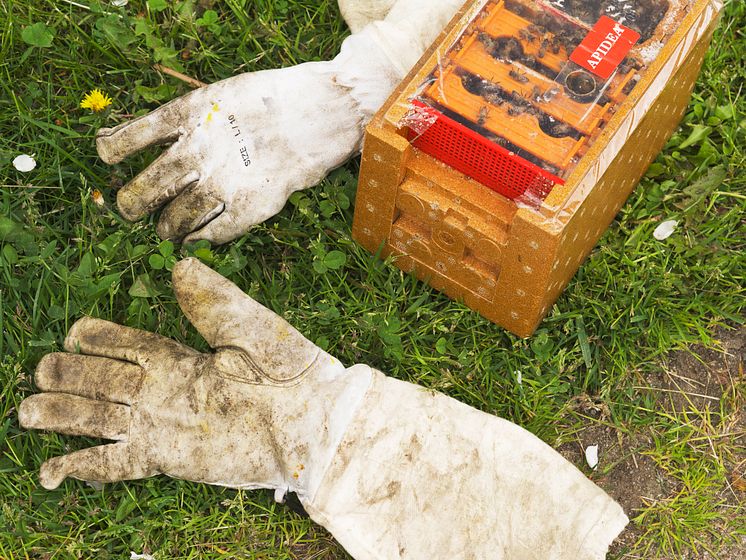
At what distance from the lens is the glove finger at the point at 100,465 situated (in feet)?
A: 9.28

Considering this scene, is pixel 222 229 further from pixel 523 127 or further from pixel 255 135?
pixel 523 127

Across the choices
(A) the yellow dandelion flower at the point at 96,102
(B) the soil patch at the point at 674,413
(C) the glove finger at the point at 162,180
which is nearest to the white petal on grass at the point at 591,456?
(B) the soil patch at the point at 674,413

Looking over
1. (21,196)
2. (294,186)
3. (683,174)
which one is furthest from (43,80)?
(683,174)

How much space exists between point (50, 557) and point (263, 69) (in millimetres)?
1919

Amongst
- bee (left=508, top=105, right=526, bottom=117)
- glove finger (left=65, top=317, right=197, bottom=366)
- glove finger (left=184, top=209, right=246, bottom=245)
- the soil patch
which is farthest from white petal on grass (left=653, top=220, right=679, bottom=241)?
glove finger (left=65, top=317, right=197, bottom=366)

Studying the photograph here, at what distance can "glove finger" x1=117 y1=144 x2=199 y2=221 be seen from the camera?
3.13 m

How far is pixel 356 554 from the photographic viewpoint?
275cm

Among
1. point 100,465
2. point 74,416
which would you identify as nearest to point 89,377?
point 74,416

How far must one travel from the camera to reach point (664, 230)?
338 centimetres

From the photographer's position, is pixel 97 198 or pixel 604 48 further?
pixel 97 198

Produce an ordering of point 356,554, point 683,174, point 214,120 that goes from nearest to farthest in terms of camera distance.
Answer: point 356,554, point 214,120, point 683,174

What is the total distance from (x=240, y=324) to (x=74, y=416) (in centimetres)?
59

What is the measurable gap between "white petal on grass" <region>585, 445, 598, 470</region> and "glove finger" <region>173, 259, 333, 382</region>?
3.06 ft

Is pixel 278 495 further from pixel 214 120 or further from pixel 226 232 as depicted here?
pixel 214 120
